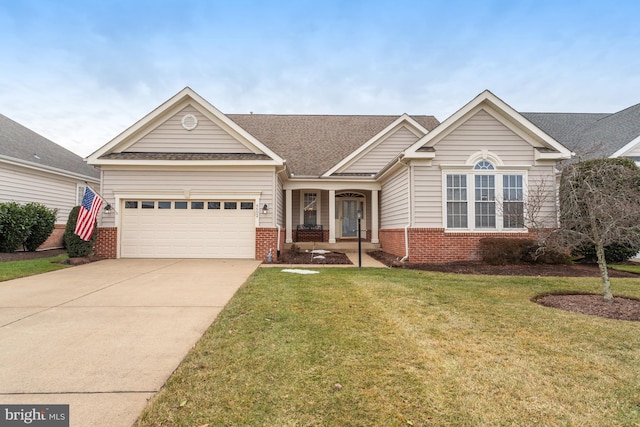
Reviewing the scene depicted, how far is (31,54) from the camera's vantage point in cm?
1322

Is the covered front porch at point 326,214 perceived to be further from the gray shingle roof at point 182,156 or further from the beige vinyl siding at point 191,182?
the gray shingle roof at point 182,156

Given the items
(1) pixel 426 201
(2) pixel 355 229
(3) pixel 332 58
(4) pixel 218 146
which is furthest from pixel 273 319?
(3) pixel 332 58

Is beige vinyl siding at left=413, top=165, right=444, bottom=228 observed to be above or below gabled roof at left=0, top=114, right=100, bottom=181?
below

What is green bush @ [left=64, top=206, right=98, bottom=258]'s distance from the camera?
35.5 ft

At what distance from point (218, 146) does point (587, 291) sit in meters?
11.8

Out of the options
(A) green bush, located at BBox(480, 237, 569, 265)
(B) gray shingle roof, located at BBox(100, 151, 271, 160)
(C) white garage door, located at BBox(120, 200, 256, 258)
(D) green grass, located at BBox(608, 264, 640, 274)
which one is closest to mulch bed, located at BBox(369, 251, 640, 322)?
(A) green bush, located at BBox(480, 237, 569, 265)

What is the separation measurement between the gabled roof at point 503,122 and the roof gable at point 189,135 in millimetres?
5501

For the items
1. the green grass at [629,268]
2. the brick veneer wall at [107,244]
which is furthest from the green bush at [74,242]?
the green grass at [629,268]

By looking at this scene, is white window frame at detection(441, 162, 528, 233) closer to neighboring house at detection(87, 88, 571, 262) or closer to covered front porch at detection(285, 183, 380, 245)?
neighboring house at detection(87, 88, 571, 262)

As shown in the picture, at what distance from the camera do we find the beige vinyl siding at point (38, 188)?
1369cm

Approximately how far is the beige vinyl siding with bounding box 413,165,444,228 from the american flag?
10650 millimetres

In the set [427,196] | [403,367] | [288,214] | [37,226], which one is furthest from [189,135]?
[403,367]

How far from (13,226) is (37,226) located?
50.5 inches

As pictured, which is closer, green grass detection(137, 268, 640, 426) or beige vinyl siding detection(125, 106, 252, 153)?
green grass detection(137, 268, 640, 426)
